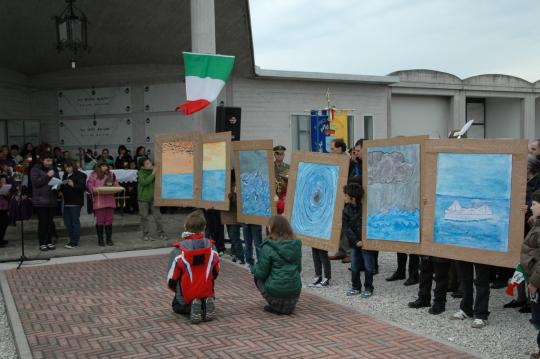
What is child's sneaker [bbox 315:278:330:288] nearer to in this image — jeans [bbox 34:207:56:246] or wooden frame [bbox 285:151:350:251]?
wooden frame [bbox 285:151:350:251]

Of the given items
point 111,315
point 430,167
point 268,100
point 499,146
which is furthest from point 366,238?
point 268,100

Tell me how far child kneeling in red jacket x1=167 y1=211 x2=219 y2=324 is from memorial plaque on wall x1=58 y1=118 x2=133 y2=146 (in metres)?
12.3

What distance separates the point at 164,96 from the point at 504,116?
15487 millimetres

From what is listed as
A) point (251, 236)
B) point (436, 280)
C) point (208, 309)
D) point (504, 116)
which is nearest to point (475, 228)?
point (436, 280)

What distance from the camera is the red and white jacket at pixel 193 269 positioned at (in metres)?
6.15

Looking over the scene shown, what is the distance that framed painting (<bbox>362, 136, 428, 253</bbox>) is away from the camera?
666 cm

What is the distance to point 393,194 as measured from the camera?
6.91 m

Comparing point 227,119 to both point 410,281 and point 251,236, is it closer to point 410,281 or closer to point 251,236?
point 251,236

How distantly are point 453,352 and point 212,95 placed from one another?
7.21 metres

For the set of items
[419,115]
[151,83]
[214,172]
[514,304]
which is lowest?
[514,304]

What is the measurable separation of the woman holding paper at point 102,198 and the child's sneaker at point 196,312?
5.63m

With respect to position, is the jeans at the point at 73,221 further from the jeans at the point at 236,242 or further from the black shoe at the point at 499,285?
the black shoe at the point at 499,285

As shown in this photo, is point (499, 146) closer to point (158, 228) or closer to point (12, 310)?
point (12, 310)

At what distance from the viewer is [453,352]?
514cm
